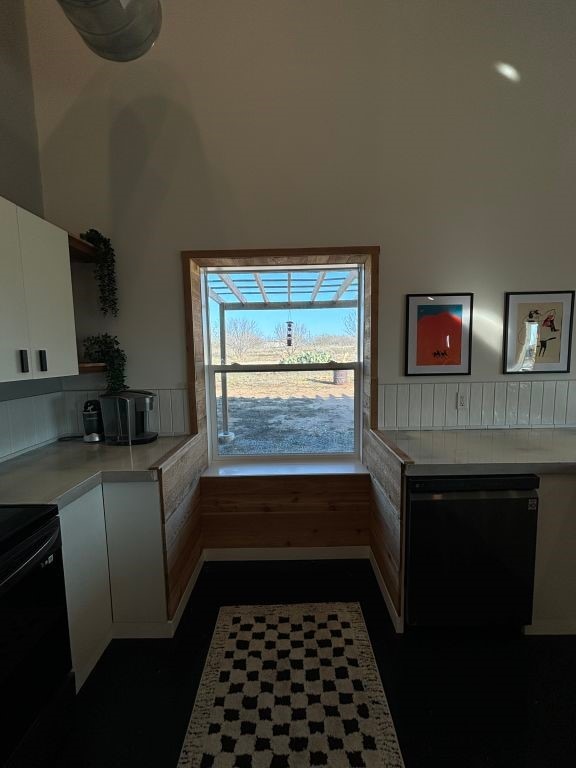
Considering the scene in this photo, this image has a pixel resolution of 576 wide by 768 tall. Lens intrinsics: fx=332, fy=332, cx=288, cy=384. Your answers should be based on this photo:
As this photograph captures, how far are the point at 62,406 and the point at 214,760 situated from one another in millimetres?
2106

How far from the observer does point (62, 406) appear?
7.63 ft

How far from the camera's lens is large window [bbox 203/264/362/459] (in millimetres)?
2584

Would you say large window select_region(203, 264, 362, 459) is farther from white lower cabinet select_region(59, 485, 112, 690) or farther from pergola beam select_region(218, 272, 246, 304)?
white lower cabinet select_region(59, 485, 112, 690)

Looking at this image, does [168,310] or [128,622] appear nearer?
[128,622]

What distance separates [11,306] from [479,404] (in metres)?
2.80

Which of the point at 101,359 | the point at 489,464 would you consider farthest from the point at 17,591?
the point at 489,464

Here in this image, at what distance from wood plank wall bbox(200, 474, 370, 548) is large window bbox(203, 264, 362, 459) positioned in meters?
0.37

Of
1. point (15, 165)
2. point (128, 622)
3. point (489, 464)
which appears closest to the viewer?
point (489, 464)

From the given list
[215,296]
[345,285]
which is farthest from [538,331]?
[215,296]

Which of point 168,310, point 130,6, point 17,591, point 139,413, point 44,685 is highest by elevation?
point 130,6

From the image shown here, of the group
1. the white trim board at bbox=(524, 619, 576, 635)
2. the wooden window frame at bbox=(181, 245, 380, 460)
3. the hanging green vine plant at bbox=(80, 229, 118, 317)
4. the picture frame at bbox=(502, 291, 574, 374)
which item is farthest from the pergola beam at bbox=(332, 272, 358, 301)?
the white trim board at bbox=(524, 619, 576, 635)

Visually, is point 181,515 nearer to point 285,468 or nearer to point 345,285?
point 285,468

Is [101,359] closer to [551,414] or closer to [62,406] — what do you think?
[62,406]

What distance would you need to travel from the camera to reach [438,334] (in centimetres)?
231
